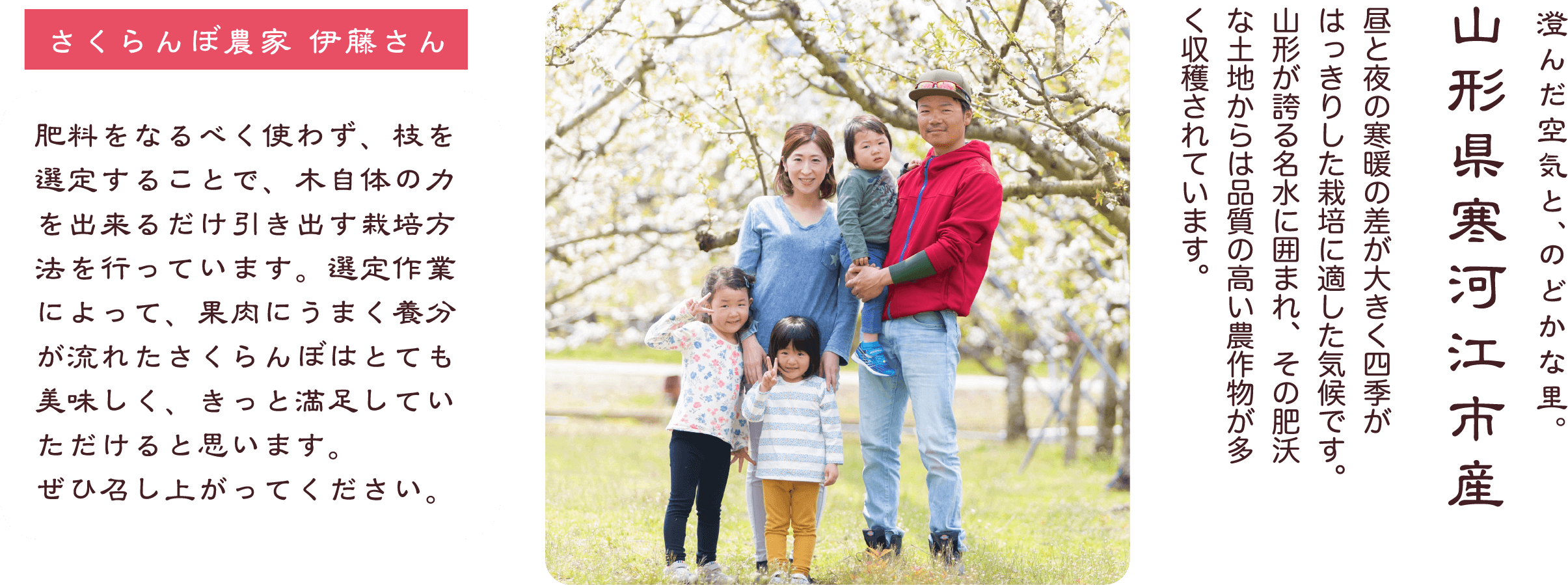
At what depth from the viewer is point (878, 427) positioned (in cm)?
389

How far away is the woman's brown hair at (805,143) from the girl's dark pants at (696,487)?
0.96 meters

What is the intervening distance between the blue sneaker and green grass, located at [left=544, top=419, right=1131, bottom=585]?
694mm

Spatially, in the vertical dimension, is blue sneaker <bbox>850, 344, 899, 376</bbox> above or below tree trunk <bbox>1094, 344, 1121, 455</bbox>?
above

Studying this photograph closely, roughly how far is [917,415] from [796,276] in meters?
0.65

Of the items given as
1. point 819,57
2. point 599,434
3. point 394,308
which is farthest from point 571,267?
point 394,308

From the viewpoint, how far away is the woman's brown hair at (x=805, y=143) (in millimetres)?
3758

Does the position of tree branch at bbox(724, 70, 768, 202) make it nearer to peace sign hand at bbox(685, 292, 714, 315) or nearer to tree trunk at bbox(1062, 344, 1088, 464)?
peace sign hand at bbox(685, 292, 714, 315)

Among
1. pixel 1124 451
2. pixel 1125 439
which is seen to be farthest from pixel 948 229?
pixel 1125 439

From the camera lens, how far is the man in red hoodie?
3723 millimetres

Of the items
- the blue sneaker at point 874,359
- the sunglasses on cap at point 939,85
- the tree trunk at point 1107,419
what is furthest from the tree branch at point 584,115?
the tree trunk at point 1107,419

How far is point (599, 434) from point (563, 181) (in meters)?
4.35

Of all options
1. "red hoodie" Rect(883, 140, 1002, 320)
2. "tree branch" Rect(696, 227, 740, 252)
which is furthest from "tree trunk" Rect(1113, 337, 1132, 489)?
"red hoodie" Rect(883, 140, 1002, 320)
